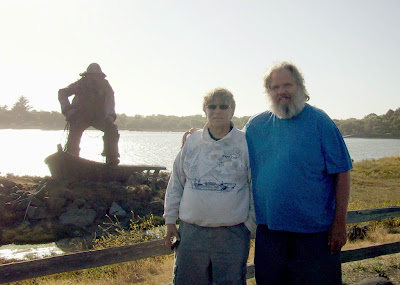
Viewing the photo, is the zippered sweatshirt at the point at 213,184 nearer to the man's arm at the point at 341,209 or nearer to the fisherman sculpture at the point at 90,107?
the man's arm at the point at 341,209

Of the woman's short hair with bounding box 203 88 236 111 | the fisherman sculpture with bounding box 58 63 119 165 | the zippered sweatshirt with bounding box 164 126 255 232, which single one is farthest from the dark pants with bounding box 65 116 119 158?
the woman's short hair with bounding box 203 88 236 111

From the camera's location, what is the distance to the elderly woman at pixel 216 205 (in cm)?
318

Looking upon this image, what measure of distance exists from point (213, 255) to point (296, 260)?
652mm

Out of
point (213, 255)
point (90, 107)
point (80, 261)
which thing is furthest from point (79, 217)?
point (213, 255)

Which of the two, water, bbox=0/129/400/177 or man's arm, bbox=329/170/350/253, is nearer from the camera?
man's arm, bbox=329/170/350/253

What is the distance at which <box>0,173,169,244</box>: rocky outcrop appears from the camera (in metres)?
9.87

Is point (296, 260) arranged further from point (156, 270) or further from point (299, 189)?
point (156, 270)

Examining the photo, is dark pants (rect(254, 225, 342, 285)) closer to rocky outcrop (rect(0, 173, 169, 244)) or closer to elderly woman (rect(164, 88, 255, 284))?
elderly woman (rect(164, 88, 255, 284))

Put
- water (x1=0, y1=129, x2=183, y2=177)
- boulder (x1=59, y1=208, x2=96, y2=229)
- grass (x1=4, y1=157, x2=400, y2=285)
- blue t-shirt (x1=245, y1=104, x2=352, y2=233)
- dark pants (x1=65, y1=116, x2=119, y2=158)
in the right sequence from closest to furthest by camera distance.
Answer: blue t-shirt (x1=245, y1=104, x2=352, y2=233)
grass (x1=4, y1=157, x2=400, y2=285)
boulder (x1=59, y1=208, x2=96, y2=229)
dark pants (x1=65, y1=116, x2=119, y2=158)
water (x1=0, y1=129, x2=183, y2=177)

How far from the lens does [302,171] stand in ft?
10.4

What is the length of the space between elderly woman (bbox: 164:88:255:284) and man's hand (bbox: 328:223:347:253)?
2.02ft

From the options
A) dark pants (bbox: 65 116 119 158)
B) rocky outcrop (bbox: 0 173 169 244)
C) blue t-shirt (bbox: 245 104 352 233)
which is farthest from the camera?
dark pants (bbox: 65 116 119 158)

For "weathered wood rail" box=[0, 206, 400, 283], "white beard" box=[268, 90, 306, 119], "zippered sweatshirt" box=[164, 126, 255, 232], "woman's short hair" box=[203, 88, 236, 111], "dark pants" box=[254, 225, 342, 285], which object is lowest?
"weathered wood rail" box=[0, 206, 400, 283]

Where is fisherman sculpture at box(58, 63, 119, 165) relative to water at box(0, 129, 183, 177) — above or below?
above
